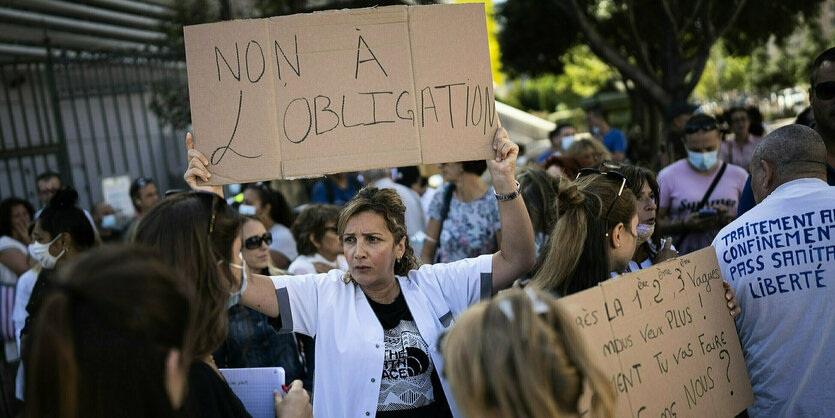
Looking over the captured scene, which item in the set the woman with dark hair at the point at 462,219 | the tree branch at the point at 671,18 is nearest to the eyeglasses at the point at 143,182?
the woman with dark hair at the point at 462,219

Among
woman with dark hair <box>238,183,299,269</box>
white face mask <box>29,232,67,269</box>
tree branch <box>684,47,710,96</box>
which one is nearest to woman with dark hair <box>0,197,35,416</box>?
white face mask <box>29,232,67,269</box>

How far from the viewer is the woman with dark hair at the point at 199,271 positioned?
1.96m

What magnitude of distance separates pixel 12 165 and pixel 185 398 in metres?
9.50

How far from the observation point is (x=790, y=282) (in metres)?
2.73

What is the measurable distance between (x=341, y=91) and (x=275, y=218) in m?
3.49

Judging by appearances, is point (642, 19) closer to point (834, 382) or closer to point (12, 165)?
point (12, 165)

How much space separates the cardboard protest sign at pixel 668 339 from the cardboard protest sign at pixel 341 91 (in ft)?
2.70

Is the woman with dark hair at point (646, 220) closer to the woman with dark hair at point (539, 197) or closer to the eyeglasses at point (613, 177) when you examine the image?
the eyeglasses at point (613, 177)

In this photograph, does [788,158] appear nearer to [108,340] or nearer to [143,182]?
[108,340]

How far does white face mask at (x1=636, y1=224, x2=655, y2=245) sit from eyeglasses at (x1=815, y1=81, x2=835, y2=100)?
125 centimetres

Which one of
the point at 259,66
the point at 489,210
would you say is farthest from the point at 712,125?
the point at 259,66

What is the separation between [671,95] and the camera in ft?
35.3

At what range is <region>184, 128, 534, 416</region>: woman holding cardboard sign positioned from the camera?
2.61m

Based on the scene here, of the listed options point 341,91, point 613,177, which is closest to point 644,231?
point 613,177
